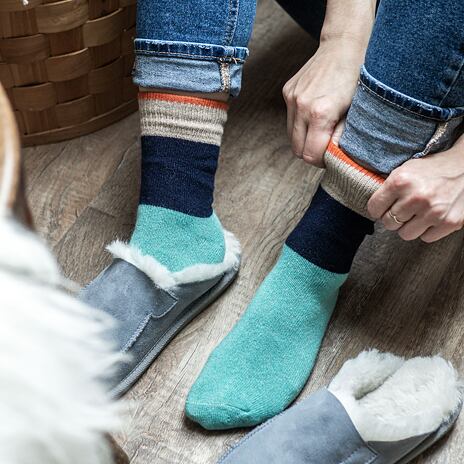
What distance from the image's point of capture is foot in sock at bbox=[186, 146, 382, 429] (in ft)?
2.48

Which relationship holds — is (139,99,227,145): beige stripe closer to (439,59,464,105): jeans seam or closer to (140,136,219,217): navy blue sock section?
(140,136,219,217): navy blue sock section

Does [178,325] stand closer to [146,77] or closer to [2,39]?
[146,77]

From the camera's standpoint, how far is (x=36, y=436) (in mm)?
365

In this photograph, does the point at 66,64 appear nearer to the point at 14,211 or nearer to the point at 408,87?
the point at 408,87

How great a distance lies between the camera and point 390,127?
2.25 feet

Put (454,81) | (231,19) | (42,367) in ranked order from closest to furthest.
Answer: (42,367) < (454,81) < (231,19)

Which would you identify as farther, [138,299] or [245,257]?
[245,257]

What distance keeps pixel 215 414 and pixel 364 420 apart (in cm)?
15

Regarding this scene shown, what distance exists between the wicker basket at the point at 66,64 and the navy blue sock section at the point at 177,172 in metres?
0.18

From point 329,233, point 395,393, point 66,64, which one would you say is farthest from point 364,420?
point 66,64

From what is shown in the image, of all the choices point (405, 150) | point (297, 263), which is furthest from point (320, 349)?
point (405, 150)

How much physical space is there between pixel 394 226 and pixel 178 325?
266mm

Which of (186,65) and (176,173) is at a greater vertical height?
(186,65)

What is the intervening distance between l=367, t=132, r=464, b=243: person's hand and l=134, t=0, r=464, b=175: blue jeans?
0.05ft
